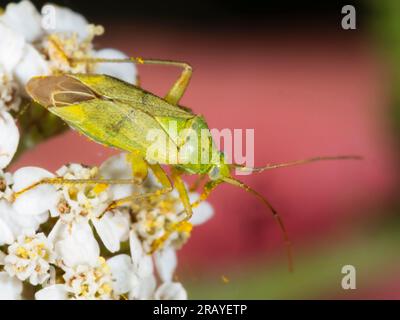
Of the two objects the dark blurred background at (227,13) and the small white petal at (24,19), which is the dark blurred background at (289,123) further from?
the small white petal at (24,19)

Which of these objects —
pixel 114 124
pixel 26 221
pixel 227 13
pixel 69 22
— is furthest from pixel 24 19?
pixel 227 13

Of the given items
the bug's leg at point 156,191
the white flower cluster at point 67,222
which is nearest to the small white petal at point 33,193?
the white flower cluster at point 67,222

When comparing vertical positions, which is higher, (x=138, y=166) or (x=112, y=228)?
(x=138, y=166)

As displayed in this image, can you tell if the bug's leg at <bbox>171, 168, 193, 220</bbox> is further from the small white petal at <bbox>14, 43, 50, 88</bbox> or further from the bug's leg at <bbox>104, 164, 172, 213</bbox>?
the small white petal at <bbox>14, 43, 50, 88</bbox>

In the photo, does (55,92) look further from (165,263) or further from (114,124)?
(165,263)

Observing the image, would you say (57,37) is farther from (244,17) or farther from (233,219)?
(244,17)

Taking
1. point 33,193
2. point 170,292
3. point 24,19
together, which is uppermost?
point 24,19

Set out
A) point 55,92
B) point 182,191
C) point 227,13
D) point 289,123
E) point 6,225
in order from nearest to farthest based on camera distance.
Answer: point 6,225 < point 55,92 < point 182,191 < point 289,123 < point 227,13
